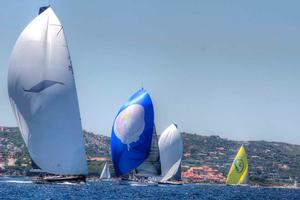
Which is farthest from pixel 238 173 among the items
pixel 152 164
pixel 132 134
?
pixel 132 134

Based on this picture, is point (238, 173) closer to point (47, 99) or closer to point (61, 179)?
point (61, 179)

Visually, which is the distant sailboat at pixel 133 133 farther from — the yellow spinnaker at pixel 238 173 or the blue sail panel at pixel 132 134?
the yellow spinnaker at pixel 238 173

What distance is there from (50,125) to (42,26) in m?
7.88

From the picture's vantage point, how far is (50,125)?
60781 mm

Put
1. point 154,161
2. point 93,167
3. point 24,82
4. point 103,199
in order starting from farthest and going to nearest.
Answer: point 93,167
point 154,161
point 103,199
point 24,82

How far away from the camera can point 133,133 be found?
290 ft

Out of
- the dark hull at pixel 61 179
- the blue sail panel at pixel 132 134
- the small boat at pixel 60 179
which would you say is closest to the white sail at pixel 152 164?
the blue sail panel at pixel 132 134

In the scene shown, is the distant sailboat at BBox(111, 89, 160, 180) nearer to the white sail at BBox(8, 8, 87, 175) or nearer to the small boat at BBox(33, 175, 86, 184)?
the small boat at BBox(33, 175, 86, 184)

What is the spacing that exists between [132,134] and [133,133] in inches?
7.7

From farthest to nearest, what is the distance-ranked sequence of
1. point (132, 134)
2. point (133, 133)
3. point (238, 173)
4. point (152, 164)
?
point (238, 173)
point (152, 164)
point (133, 133)
point (132, 134)

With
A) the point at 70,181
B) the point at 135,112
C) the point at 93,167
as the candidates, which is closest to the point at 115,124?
the point at 135,112

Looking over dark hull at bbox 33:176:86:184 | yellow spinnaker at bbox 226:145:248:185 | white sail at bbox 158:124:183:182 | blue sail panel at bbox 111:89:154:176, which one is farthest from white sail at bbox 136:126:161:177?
yellow spinnaker at bbox 226:145:248:185

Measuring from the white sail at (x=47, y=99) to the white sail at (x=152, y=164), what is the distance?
104 feet

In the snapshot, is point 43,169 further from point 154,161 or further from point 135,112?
point 154,161
